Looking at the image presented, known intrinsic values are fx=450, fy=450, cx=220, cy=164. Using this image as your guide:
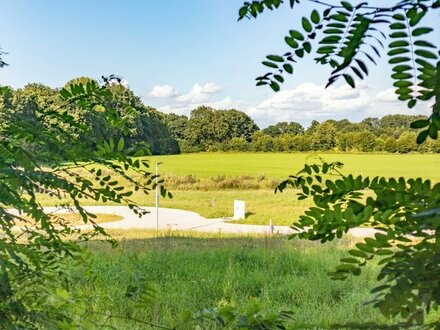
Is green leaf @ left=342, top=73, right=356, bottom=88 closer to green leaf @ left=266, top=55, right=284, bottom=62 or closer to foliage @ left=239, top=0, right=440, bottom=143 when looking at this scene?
foliage @ left=239, top=0, right=440, bottom=143

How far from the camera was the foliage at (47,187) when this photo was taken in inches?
23.0

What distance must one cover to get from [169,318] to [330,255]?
2.01m

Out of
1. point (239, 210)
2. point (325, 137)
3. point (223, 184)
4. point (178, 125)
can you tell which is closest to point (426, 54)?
point (325, 137)

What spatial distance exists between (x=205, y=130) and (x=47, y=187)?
328 inches

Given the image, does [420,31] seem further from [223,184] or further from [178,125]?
[223,184]

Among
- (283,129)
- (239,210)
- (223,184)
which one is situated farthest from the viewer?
(223,184)

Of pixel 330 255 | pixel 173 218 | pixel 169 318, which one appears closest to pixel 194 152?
pixel 173 218

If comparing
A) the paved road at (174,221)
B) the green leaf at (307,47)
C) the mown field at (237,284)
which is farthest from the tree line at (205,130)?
the paved road at (174,221)

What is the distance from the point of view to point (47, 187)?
74 centimetres

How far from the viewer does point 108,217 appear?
10.2 meters

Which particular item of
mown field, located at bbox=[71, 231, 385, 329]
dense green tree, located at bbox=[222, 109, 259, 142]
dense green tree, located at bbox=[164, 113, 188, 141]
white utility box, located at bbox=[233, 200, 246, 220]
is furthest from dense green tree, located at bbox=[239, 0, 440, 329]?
white utility box, located at bbox=[233, 200, 246, 220]

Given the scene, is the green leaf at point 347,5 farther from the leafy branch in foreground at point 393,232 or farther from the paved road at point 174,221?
the paved road at point 174,221

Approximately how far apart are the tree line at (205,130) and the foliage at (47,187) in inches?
0.8

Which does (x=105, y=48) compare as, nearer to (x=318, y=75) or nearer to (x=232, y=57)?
(x=232, y=57)
